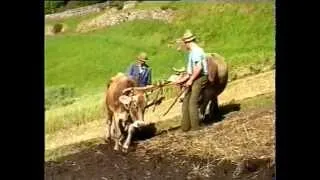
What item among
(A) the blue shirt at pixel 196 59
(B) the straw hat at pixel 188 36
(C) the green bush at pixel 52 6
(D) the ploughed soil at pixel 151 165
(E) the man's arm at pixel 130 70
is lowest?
(D) the ploughed soil at pixel 151 165

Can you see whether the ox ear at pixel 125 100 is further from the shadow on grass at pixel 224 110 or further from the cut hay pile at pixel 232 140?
the shadow on grass at pixel 224 110

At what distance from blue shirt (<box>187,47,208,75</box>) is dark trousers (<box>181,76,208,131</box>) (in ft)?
0.20

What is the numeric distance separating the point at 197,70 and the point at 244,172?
0.67m

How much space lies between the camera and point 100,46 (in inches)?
222

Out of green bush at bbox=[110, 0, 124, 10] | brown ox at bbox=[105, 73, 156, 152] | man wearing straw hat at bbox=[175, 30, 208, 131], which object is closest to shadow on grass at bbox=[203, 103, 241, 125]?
man wearing straw hat at bbox=[175, 30, 208, 131]

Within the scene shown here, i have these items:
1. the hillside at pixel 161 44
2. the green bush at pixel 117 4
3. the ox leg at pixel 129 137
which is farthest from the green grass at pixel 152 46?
the ox leg at pixel 129 137

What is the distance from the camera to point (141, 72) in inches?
219

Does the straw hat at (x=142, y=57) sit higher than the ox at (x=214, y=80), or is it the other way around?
the straw hat at (x=142, y=57)

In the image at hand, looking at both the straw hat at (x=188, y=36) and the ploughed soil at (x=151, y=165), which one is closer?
the ploughed soil at (x=151, y=165)

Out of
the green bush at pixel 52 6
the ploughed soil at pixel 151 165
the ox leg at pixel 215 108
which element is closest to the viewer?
the ploughed soil at pixel 151 165

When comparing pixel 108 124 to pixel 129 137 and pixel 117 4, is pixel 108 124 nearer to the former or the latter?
pixel 129 137

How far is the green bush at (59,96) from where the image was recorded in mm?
5625
